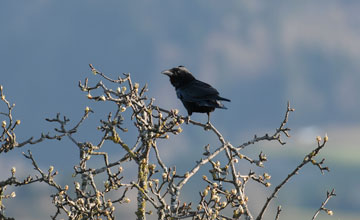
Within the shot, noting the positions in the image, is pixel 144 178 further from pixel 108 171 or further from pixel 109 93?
pixel 109 93

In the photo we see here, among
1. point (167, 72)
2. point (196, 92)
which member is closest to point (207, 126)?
point (196, 92)

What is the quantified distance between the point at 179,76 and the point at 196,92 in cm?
154

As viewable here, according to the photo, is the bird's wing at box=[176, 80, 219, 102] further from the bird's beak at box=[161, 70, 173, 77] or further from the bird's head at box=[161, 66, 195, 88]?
the bird's beak at box=[161, 70, 173, 77]

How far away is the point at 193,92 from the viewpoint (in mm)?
12352

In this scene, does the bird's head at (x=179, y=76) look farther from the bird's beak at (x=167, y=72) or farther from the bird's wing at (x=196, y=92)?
the bird's wing at (x=196, y=92)

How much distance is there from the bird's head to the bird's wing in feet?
1.09

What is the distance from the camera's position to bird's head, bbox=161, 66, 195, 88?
13.6m

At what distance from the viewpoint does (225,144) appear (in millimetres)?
9102

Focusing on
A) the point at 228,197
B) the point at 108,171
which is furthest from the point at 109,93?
the point at 228,197

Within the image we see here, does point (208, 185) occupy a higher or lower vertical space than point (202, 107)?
lower

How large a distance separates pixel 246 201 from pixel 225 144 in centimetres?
96

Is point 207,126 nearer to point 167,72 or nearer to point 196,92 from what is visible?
point 196,92

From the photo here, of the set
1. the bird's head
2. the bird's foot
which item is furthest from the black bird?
the bird's foot

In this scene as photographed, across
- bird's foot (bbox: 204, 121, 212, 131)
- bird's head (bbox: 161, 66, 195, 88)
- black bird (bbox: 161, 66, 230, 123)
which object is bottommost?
bird's foot (bbox: 204, 121, 212, 131)
